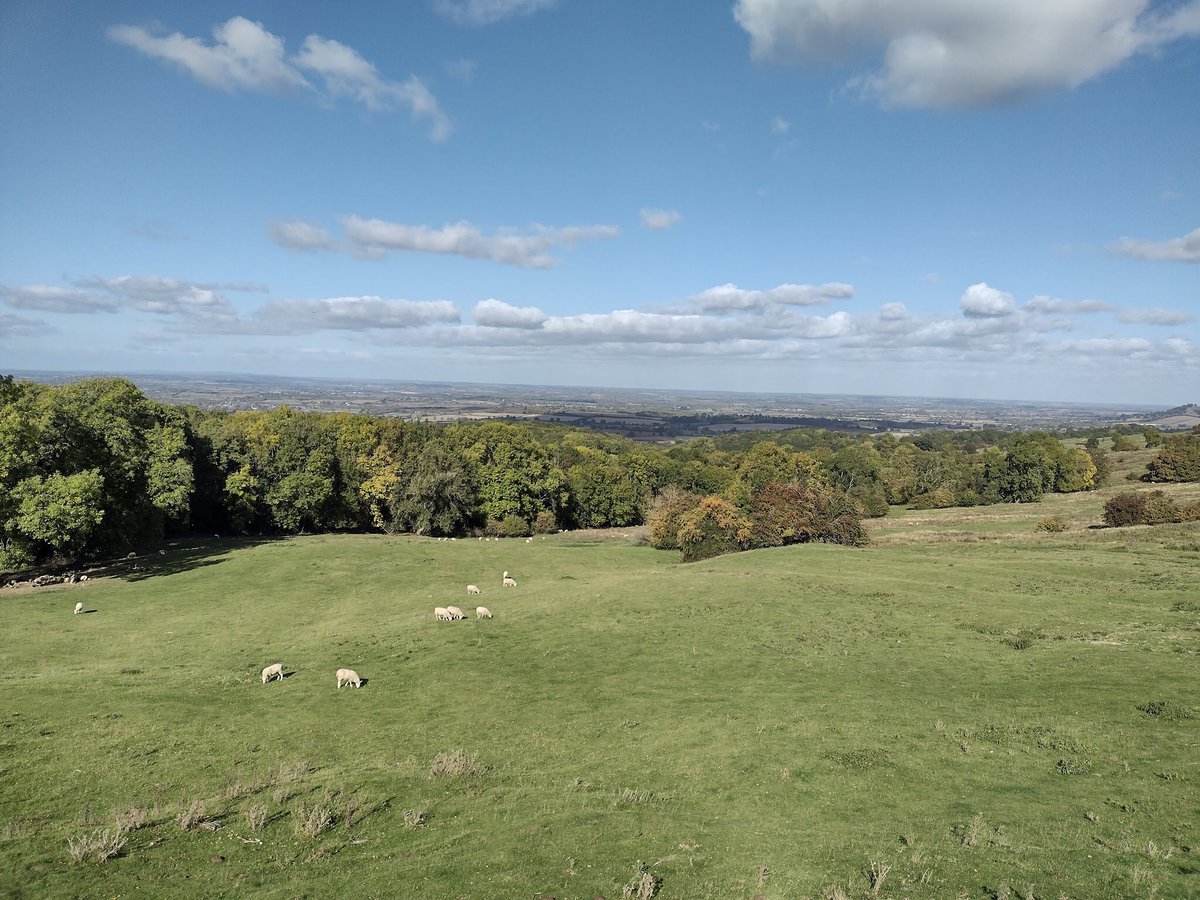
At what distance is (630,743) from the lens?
18.2 meters

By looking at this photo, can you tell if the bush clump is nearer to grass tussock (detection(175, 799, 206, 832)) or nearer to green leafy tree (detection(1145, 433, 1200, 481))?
green leafy tree (detection(1145, 433, 1200, 481))

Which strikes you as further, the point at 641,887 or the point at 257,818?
the point at 257,818

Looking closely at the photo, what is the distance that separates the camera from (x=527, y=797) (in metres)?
14.8

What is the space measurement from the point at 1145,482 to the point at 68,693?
148 m

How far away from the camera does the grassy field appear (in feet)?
37.4

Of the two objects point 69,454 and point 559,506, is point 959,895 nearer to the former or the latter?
point 69,454

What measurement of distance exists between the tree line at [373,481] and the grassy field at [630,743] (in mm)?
15064

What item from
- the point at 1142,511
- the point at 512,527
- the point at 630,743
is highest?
the point at 1142,511

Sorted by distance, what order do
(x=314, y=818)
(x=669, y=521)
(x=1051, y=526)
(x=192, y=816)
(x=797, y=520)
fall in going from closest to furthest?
(x=314, y=818), (x=192, y=816), (x=797, y=520), (x=1051, y=526), (x=669, y=521)

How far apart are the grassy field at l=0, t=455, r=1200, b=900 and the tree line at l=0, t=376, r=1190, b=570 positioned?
1506 cm

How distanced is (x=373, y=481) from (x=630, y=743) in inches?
2640

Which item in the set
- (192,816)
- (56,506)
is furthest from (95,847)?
(56,506)

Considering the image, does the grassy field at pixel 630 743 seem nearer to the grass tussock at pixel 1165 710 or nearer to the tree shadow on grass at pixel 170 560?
the grass tussock at pixel 1165 710

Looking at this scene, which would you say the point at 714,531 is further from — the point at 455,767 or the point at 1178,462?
the point at 1178,462
